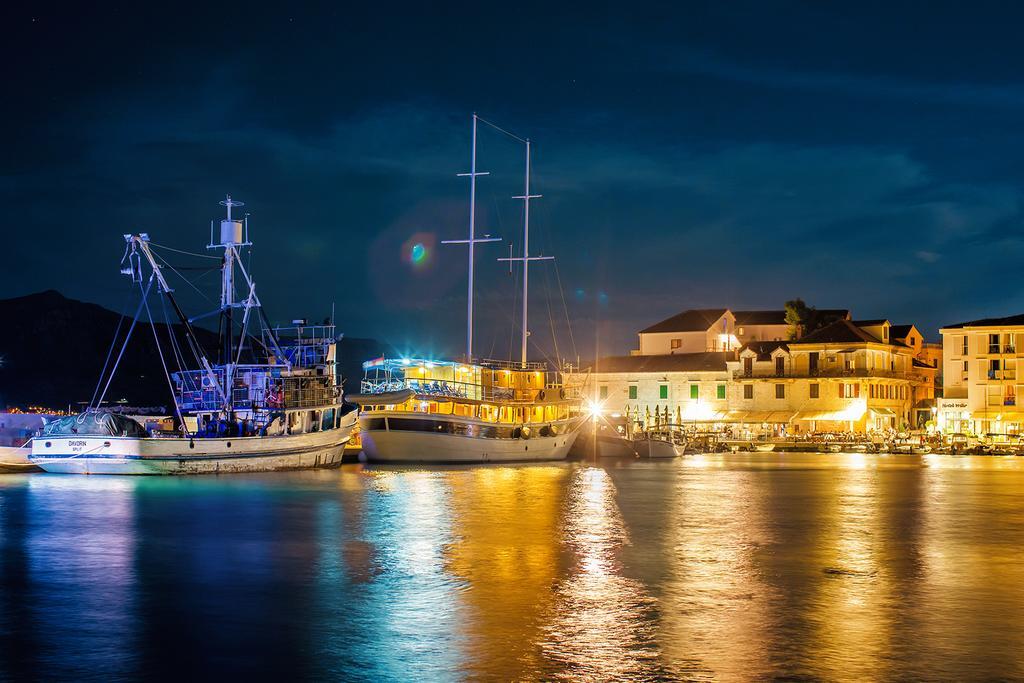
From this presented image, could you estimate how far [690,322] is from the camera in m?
107

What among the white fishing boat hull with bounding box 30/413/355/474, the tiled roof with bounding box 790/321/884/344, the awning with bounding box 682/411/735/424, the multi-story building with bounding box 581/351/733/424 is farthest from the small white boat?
the white fishing boat hull with bounding box 30/413/355/474

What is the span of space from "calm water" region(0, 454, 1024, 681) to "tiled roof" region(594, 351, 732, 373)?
181 feet

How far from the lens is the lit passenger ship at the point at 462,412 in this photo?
199 ft

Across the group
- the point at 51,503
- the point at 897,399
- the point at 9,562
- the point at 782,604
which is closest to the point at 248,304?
the point at 51,503

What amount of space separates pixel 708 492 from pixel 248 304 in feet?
87.5

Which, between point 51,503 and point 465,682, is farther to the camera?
point 51,503

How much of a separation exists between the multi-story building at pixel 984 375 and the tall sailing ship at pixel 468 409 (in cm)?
3313

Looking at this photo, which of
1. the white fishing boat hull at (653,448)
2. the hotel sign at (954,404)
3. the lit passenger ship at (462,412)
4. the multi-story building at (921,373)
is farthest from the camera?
the multi-story building at (921,373)

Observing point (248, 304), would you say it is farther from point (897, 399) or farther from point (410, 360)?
point (897, 399)

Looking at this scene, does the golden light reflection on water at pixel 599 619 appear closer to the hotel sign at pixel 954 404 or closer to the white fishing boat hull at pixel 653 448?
the white fishing boat hull at pixel 653 448

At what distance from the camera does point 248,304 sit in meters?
58.9

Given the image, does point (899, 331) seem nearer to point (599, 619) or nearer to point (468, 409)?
point (468, 409)

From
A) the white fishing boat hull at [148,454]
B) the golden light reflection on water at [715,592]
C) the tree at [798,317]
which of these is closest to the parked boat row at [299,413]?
the white fishing boat hull at [148,454]

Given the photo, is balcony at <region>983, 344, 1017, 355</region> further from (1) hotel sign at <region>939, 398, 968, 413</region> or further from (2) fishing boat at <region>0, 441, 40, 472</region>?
(2) fishing boat at <region>0, 441, 40, 472</region>
